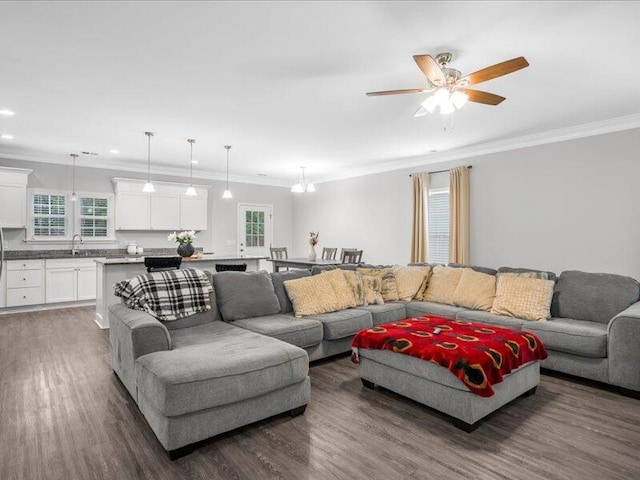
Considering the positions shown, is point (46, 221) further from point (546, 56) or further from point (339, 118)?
point (546, 56)

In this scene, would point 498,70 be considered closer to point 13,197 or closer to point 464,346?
point 464,346

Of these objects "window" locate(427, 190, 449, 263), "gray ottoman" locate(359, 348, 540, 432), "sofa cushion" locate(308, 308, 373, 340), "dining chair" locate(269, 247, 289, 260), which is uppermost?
"window" locate(427, 190, 449, 263)

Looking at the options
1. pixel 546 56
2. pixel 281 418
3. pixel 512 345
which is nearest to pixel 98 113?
pixel 281 418

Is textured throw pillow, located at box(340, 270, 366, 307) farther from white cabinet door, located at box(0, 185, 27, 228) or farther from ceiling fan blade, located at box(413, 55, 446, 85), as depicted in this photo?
white cabinet door, located at box(0, 185, 27, 228)

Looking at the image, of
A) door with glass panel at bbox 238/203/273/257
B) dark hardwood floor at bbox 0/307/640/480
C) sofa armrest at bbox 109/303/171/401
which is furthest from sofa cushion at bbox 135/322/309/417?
door with glass panel at bbox 238/203/273/257

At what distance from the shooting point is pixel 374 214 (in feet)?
25.2

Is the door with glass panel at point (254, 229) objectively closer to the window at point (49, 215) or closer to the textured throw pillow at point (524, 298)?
the window at point (49, 215)

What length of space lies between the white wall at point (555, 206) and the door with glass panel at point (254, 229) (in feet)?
11.5

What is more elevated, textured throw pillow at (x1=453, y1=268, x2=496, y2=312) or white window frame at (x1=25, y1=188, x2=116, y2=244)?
white window frame at (x1=25, y1=188, x2=116, y2=244)

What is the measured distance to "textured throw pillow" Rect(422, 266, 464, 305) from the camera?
183 inches

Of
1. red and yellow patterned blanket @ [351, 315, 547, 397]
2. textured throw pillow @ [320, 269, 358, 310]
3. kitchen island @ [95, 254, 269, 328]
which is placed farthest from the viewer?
kitchen island @ [95, 254, 269, 328]

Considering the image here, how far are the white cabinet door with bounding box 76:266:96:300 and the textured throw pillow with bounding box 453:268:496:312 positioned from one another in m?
6.21

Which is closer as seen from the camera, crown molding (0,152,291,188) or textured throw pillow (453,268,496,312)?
textured throw pillow (453,268,496,312)

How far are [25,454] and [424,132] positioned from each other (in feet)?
17.1
